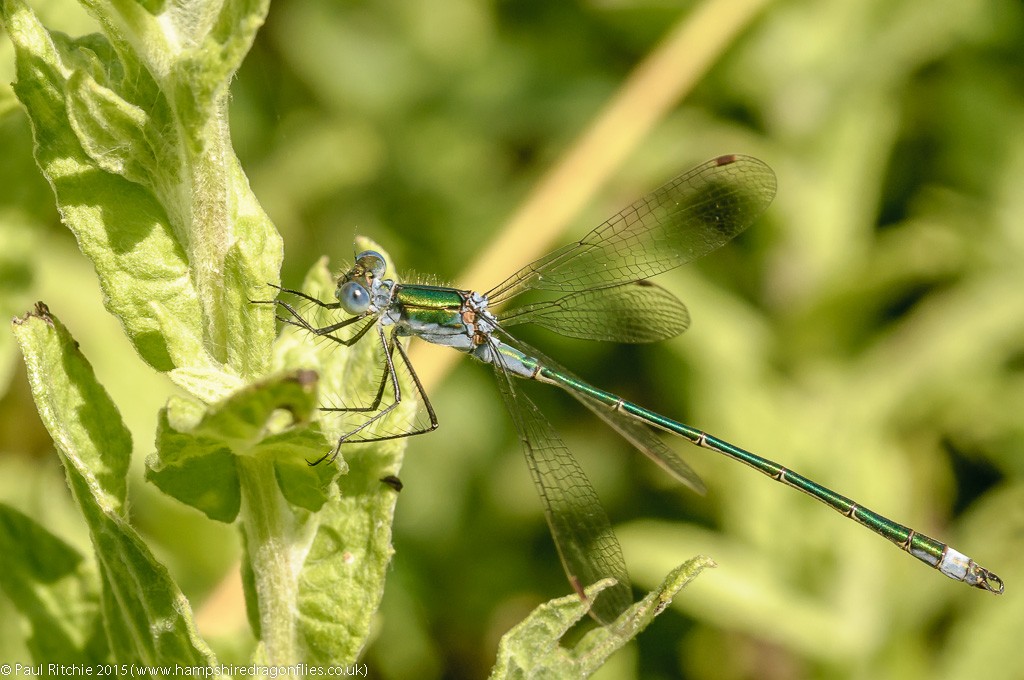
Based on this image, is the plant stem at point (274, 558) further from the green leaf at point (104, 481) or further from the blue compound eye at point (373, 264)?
the blue compound eye at point (373, 264)

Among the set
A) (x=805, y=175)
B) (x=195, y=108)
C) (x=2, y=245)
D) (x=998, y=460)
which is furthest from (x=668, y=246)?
(x=195, y=108)

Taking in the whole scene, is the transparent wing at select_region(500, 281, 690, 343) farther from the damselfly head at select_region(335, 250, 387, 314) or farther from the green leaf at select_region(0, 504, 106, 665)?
the green leaf at select_region(0, 504, 106, 665)

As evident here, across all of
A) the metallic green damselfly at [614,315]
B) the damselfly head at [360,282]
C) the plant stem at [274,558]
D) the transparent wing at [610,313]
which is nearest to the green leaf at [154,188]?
the plant stem at [274,558]

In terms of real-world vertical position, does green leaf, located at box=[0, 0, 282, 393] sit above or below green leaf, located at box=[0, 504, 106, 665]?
above

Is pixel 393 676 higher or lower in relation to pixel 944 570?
Result: higher

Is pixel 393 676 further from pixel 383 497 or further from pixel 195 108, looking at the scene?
pixel 195 108

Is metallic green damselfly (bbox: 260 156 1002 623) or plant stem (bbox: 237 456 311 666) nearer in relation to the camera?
plant stem (bbox: 237 456 311 666)

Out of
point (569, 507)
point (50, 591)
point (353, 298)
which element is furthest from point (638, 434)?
point (50, 591)

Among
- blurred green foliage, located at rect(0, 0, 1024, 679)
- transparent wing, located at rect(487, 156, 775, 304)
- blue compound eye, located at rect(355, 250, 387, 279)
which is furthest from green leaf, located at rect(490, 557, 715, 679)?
transparent wing, located at rect(487, 156, 775, 304)
